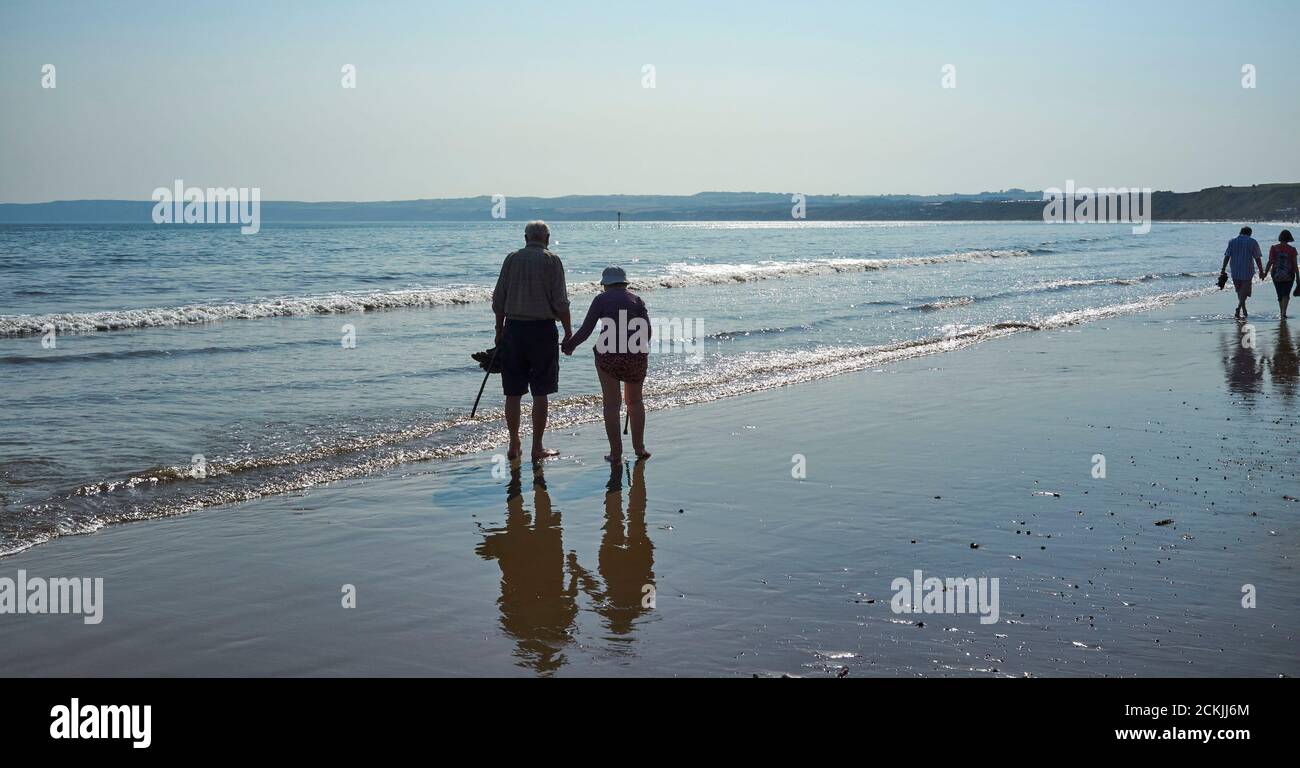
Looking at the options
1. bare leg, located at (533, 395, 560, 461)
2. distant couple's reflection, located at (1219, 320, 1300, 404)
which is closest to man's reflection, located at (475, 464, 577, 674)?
bare leg, located at (533, 395, 560, 461)

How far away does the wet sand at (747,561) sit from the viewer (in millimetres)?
4469

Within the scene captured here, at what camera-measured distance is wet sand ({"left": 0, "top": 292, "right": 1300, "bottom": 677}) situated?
4.47 metres

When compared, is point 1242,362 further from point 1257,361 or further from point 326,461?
point 326,461

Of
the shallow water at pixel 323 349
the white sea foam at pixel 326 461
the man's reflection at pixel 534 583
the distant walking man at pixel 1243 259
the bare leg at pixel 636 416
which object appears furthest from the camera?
the distant walking man at pixel 1243 259

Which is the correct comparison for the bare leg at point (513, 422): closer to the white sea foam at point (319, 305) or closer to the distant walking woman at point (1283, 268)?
the white sea foam at point (319, 305)

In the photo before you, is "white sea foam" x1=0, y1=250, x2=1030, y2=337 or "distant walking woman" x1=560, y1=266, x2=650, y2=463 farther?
"white sea foam" x1=0, y1=250, x2=1030, y2=337

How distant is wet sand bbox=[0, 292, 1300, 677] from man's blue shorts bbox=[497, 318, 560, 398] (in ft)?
2.23

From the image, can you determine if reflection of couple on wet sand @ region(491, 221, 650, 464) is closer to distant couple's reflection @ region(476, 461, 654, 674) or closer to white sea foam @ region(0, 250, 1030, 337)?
distant couple's reflection @ region(476, 461, 654, 674)

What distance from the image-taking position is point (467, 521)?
267 inches

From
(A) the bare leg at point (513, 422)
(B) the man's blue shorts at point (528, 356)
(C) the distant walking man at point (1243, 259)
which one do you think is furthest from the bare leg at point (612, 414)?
(C) the distant walking man at point (1243, 259)
